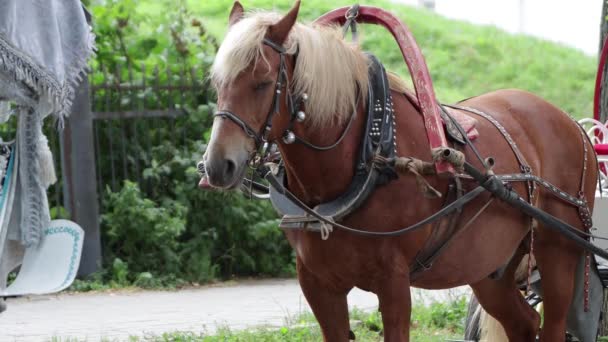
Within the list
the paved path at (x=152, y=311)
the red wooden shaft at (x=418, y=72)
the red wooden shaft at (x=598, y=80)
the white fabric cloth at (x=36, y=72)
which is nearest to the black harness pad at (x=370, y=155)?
the red wooden shaft at (x=418, y=72)

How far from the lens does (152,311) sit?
7215 mm

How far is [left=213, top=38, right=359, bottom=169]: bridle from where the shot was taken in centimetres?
346

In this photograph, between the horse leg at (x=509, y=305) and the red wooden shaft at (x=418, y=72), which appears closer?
the red wooden shaft at (x=418, y=72)

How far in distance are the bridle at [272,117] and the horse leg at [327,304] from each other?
0.60m

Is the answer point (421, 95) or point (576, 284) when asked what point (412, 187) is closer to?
point (421, 95)

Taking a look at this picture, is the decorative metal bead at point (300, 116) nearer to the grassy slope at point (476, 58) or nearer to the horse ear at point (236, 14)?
the horse ear at point (236, 14)

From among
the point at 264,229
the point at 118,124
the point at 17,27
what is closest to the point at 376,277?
the point at 17,27

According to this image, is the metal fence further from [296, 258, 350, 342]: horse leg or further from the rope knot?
the rope knot

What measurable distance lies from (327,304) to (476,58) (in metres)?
12.2

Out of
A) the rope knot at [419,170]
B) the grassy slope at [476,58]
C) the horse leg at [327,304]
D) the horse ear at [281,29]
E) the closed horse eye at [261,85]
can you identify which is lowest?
the horse leg at [327,304]

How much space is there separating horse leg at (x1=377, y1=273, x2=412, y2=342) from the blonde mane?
660 millimetres

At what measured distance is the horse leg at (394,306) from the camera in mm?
3826

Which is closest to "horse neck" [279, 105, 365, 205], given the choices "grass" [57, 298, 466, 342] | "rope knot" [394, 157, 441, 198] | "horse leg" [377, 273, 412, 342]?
"rope knot" [394, 157, 441, 198]

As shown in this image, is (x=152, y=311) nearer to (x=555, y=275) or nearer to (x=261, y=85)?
(x=555, y=275)
